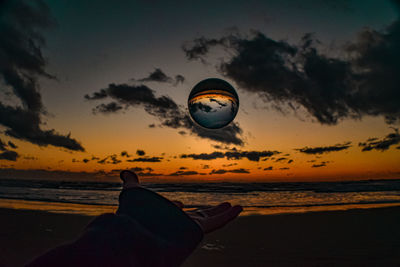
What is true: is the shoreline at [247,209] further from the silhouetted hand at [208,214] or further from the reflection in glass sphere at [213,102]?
the silhouetted hand at [208,214]

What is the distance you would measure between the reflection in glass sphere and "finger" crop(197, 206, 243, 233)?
13.5 ft

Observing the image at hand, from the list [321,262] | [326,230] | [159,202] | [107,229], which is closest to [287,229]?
[326,230]

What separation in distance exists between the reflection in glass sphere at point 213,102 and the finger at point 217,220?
410cm

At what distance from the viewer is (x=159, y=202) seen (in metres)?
1.48

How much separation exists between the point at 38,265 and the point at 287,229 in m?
6.90

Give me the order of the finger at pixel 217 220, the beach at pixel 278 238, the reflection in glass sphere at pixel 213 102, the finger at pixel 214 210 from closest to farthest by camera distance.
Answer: the finger at pixel 217 220, the finger at pixel 214 210, the beach at pixel 278 238, the reflection in glass sphere at pixel 213 102

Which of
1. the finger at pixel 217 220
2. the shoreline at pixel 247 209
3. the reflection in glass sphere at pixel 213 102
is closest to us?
the finger at pixel 217 220

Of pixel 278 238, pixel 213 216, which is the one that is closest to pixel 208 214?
pixel 213 216

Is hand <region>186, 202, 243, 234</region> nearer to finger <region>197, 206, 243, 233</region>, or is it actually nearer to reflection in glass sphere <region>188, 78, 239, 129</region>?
finger <region>197, 206, 243, 233</region>

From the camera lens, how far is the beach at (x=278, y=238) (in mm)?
4734

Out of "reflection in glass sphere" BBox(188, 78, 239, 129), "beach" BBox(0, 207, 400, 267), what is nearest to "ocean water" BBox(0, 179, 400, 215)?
"beach" BBox(0, 207, 400, 267)

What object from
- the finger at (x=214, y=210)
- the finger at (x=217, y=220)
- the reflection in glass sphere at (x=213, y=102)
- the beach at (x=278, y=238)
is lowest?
the beach at (x=278, y=238)

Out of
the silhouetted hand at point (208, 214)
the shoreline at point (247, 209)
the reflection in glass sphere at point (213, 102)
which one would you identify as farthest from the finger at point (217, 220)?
the shoreline at point (247, 209)

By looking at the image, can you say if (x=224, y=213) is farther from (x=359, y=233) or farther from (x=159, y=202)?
(x=359, y=233)
